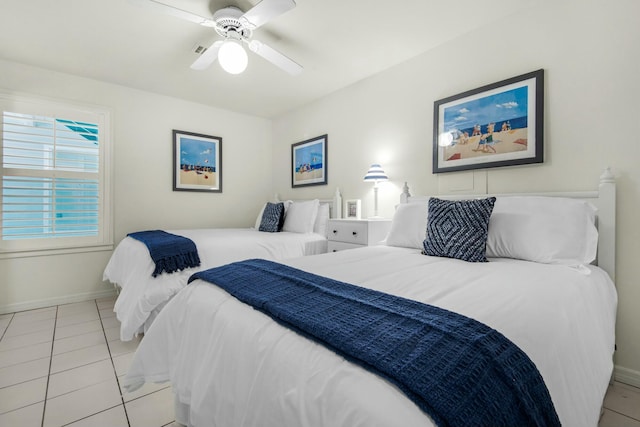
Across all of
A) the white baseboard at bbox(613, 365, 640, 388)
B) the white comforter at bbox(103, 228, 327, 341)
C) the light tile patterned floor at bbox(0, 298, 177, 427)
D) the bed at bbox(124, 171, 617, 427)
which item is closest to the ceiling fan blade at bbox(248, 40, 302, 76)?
the white comforter at bbox(103, 228, 327, 341)

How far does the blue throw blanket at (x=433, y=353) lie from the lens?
0.58 m

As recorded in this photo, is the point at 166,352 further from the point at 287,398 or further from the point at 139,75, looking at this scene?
the point at 139,75

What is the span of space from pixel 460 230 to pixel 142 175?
3508 mm

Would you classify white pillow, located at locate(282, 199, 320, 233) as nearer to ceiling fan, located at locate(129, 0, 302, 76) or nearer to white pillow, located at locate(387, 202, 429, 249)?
white pillow, located at locate(387, 202, 429, 249)

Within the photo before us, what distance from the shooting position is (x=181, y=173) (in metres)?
3.84

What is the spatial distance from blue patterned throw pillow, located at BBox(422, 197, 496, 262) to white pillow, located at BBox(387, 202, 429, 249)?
0.17 m

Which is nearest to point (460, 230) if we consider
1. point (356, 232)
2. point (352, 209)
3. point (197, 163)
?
point (356, 232)

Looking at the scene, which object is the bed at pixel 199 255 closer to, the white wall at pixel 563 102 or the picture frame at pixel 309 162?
the picture frame at pixel 309 162

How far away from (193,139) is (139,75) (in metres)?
0.94

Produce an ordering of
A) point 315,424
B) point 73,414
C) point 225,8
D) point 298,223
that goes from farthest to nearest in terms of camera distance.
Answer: point 298,223 → point 225,8 → point 73,414 → point 315,424

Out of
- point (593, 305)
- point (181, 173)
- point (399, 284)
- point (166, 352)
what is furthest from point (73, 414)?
point (181, 173)

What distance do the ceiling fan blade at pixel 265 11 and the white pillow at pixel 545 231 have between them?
1.76m

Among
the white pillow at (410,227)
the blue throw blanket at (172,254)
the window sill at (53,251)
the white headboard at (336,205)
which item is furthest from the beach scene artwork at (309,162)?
the window sill at (53,251)

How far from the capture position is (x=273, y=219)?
11.4 ft
